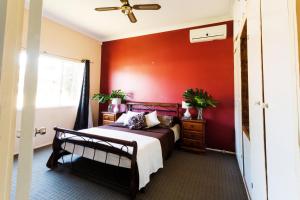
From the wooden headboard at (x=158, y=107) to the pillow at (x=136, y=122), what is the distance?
81 centimetres

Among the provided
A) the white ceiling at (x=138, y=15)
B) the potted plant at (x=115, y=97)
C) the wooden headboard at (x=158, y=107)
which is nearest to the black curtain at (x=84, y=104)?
the potted plant at (x=115, y=97)

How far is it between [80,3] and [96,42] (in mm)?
1838

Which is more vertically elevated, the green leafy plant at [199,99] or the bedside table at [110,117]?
the green leafy plant at [199,99]

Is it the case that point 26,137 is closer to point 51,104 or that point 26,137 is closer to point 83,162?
point 83,162

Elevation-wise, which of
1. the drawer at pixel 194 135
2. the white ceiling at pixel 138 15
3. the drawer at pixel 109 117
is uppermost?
the white ceiling at pixel 138 15

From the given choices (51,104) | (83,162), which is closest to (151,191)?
(83,162)

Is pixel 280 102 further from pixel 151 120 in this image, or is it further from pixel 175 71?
pixel 175 71

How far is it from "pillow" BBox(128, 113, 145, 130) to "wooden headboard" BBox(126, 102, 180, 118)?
0.81m

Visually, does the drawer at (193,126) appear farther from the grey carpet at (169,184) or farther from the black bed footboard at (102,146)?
the black bed footboard at (102,146)

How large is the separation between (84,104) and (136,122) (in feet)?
6.09

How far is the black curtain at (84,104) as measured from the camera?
4.29 meters

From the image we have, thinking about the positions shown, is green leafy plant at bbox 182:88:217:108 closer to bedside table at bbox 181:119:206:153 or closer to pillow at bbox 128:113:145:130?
bedside table at bbox 181:119:206:153

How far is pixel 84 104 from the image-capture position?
4344mm

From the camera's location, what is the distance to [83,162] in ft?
8.98
